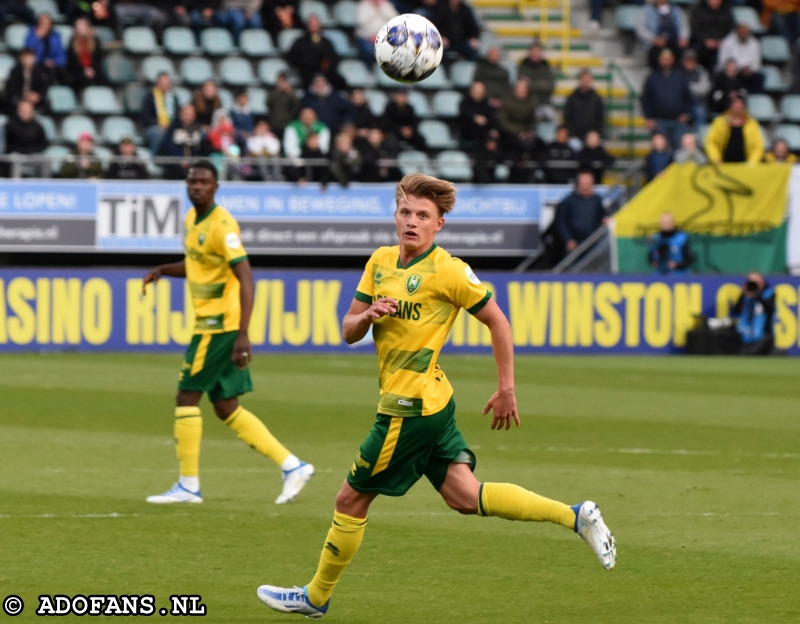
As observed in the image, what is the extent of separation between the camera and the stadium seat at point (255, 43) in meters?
24.9

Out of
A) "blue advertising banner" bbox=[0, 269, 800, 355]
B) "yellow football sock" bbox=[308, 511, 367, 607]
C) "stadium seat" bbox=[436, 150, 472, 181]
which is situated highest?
"stadium seat" bbox=[436, 150, 472, 181]

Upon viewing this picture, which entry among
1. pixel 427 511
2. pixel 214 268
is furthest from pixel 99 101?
pixel 427 511

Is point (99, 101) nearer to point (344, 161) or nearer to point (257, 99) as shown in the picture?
point (257, 99)

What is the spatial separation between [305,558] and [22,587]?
147 centimetres

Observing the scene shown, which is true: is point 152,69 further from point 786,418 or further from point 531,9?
point 786,418

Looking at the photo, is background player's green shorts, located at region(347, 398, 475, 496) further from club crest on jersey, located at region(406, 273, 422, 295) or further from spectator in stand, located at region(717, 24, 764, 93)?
spectator in stand, located at region(717, 24, 764, 93)

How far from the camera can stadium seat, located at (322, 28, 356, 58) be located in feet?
83.5

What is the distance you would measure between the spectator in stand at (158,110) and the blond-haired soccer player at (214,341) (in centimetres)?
1333

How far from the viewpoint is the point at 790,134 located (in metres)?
25.8

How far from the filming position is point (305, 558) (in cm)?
712

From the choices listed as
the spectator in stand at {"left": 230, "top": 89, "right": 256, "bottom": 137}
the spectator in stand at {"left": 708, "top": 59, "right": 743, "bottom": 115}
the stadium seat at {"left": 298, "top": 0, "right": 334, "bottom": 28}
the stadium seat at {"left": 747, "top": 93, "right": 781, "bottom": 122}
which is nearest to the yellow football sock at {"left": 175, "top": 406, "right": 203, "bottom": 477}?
the spectator in stand at {"left": 230, "top": 89, "right": 256, "bottom": 137}

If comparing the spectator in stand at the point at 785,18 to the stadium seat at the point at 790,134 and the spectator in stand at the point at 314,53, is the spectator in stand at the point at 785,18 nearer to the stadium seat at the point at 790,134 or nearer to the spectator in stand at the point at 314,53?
the stadium seat at the point at 790,134

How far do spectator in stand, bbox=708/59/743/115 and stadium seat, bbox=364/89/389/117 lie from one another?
5.87m

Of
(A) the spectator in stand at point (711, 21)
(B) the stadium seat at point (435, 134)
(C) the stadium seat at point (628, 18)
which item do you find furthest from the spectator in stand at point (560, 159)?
(C) the stadium seat at point (628, 18)
